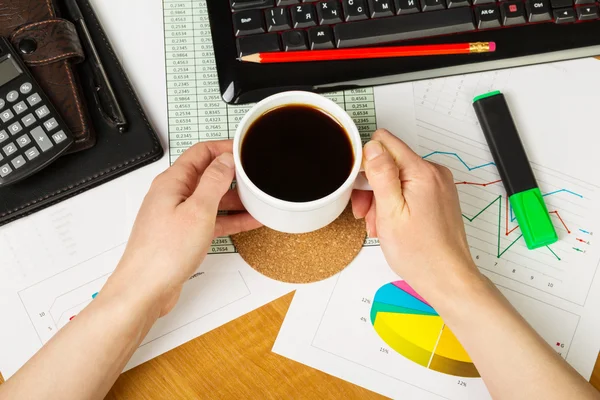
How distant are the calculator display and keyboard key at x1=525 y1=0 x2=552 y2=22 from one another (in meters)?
0.58

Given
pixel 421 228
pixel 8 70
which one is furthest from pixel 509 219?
pixel 8 70

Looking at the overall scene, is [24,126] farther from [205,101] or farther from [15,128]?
[205,101]

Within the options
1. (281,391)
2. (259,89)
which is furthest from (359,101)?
(281,391)

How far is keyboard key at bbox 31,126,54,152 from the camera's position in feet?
1.93

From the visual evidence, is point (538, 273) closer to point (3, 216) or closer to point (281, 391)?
point (281, 391)

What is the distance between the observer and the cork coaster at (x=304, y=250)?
62 cm

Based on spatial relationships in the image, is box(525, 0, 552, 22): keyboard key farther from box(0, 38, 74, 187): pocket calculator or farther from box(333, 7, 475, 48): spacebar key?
box(0, 38, 74, 187): pocket calculator

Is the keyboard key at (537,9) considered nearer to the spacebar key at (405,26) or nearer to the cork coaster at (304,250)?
the spacebar key at (405,26)

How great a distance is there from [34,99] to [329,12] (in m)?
0.34

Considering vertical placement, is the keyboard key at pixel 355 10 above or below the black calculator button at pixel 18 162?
above

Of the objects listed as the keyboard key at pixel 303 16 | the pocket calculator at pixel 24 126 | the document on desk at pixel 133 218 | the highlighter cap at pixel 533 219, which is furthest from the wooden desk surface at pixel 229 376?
the keyboard key at pixel 303 16

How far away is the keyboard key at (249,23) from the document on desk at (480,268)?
→ 0.67 ft

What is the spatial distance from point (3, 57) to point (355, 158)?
405 mm

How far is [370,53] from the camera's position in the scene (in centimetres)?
63
